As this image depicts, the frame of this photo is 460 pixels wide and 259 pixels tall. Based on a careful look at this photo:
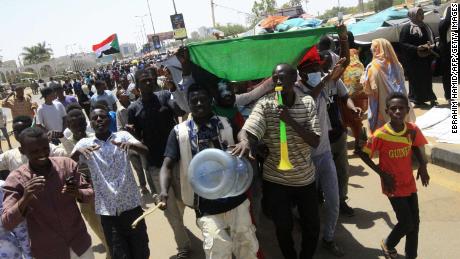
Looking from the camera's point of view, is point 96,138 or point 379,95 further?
point 379,95

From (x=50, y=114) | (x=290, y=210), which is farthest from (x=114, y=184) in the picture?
(x=50, y=114)

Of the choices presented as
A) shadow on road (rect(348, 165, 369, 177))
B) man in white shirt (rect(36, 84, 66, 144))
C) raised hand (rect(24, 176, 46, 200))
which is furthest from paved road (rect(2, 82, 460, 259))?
man in white shirt (rect(36, 84, 66, 144))

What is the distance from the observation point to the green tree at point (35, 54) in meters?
85.4

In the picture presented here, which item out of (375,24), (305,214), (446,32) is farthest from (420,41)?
(305,214)

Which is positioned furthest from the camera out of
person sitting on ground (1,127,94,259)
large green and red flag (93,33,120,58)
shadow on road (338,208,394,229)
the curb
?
large green and red flag (93,33,120,58)

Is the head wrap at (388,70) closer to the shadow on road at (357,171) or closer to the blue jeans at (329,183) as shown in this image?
the shadow on road at (357,171)

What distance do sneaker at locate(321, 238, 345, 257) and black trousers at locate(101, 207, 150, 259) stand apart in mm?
1665

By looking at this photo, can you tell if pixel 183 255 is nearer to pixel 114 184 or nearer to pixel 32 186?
A: pixel 114 184

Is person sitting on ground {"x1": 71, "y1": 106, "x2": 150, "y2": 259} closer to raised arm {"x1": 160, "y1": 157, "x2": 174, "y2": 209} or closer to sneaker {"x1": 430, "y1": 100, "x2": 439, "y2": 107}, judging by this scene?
raised arm {"x1": 160, "y1": 157, "x2": 174, "y2": 209}

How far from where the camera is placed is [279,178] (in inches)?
127

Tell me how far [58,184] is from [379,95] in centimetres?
425

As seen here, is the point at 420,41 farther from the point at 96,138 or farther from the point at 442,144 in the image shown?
the point at 96,138

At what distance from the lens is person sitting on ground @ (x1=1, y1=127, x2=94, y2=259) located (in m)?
2.75

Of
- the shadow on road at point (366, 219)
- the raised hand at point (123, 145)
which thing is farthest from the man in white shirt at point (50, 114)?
the shadow on road at point (366, 219)
